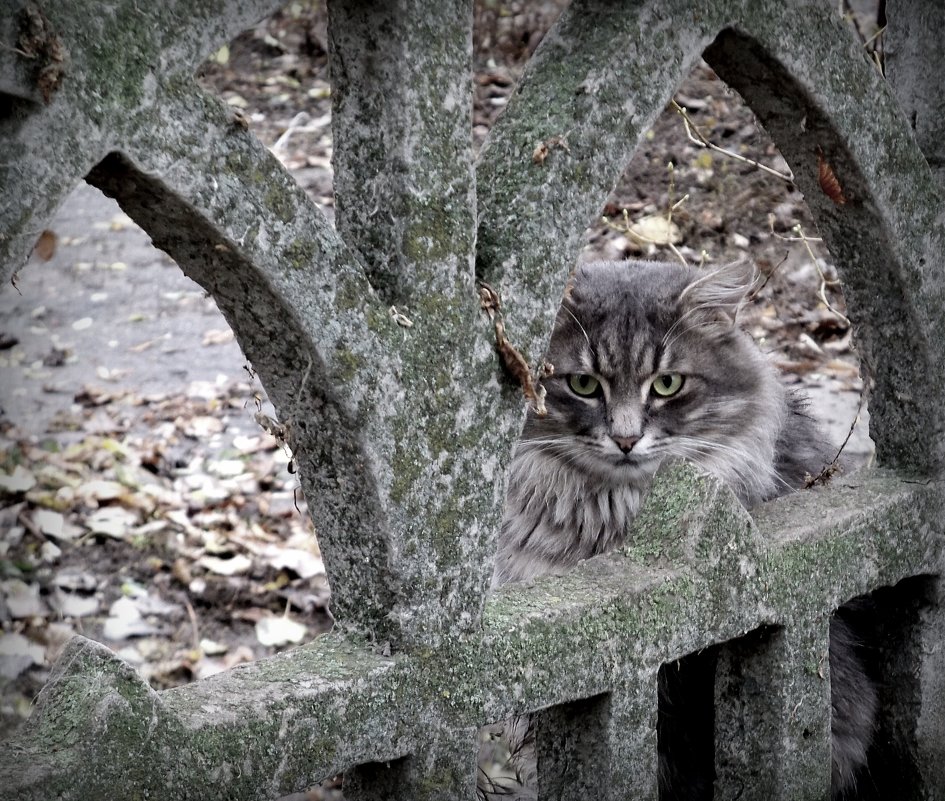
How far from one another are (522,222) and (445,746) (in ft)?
2.28

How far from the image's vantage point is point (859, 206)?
2.05 m

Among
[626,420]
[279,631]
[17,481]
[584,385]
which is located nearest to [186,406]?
[17,481]

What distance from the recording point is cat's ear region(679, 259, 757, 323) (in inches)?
113

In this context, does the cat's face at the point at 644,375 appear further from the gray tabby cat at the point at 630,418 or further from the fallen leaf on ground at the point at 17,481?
the fallen leaf on ground at the point at 17,481

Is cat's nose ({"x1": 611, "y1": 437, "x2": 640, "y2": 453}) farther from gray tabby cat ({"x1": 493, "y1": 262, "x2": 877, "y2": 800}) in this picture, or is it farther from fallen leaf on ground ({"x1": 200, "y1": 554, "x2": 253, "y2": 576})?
fallen leaf on ground ({"x1": 200, "y1": 554, "x2": 253, "y2": 576})

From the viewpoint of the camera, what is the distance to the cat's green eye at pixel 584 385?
9.41 ft

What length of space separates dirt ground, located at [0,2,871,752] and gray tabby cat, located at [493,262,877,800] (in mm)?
293

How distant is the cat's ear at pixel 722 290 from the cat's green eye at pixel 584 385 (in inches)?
11.6

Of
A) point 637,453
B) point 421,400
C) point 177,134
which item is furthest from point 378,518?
point 637,453

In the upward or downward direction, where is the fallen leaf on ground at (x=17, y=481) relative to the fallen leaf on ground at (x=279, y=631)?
upward

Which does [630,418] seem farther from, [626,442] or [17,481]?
[17,481]

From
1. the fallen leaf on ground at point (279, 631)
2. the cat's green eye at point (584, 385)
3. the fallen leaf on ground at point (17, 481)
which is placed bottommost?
the fallen leaf on ground at point (279, 631)

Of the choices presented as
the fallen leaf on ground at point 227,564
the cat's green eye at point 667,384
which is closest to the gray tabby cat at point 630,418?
the cat's green eye at point 667,384

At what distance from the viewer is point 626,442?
9.18 feet
